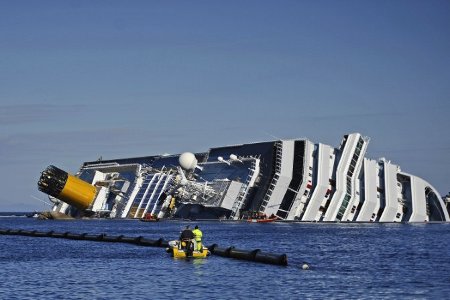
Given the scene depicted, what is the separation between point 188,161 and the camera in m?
155

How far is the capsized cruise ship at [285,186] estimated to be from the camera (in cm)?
13725

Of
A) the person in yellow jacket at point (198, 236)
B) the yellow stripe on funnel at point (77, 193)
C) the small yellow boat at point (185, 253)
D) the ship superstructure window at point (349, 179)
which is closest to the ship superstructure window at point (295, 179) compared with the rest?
the ship superstructure window at point (349, 179)

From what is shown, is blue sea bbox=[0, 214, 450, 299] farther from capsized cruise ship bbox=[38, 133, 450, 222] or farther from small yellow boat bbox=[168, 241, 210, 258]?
capsized cruise ship bbox=[38, 133, 450, 222]

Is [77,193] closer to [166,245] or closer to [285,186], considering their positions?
[285,186]

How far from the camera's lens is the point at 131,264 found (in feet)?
202

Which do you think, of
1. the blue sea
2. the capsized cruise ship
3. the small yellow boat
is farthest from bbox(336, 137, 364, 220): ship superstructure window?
the small yellow boat

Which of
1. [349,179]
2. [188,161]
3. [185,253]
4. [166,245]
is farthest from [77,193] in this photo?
A: [185,253]

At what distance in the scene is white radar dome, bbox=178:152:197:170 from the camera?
154875 mm

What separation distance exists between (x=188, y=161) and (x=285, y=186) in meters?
24.8

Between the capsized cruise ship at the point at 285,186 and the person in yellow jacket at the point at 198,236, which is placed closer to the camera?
the person in yellow jacket at the point at 198,236

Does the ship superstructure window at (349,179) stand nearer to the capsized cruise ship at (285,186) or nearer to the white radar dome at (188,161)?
the capsized cruise ship at (285,186)

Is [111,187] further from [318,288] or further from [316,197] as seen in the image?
[318,288]

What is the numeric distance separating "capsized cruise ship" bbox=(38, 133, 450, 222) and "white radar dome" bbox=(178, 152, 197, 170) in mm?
174

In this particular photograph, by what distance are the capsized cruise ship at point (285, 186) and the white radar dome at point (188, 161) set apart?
174 millimetres
